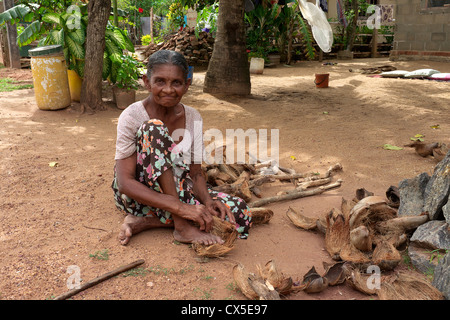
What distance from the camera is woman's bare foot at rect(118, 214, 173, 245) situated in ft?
7.13

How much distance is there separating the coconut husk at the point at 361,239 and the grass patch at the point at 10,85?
6844 millimetres

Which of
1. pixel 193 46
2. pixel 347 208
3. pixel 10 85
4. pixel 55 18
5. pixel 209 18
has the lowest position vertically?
pixel 347 208

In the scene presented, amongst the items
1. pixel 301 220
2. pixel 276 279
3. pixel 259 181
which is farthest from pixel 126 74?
pixel 276 279

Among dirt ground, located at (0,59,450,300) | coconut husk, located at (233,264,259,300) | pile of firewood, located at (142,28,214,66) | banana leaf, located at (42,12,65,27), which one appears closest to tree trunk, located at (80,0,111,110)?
dirt ground, located at (0,59,450,300)

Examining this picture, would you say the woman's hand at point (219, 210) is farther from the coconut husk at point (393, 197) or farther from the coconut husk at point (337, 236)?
the coconut husk at point (393, 197)

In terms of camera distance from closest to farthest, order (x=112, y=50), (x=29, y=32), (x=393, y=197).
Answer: (x=393, y=197) < (x=112, y=50) < (x=29, y=32)

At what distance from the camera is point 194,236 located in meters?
2.13

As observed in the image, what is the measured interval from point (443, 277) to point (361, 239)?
461mm

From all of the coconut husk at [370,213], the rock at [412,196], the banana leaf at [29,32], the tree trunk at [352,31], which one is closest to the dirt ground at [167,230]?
the coconut husk at [370,213]

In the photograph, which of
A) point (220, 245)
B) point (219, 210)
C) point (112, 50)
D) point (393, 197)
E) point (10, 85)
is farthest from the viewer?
point (10, 85)

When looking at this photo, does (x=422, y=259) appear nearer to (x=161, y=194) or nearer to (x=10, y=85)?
(x=161, y=194)

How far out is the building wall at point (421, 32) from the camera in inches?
373

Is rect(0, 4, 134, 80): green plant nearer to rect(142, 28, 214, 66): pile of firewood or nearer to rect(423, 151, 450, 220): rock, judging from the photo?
rect(142, 28, 214, 66): pile of firewood

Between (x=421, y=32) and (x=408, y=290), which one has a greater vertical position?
(x=421, y=32)
